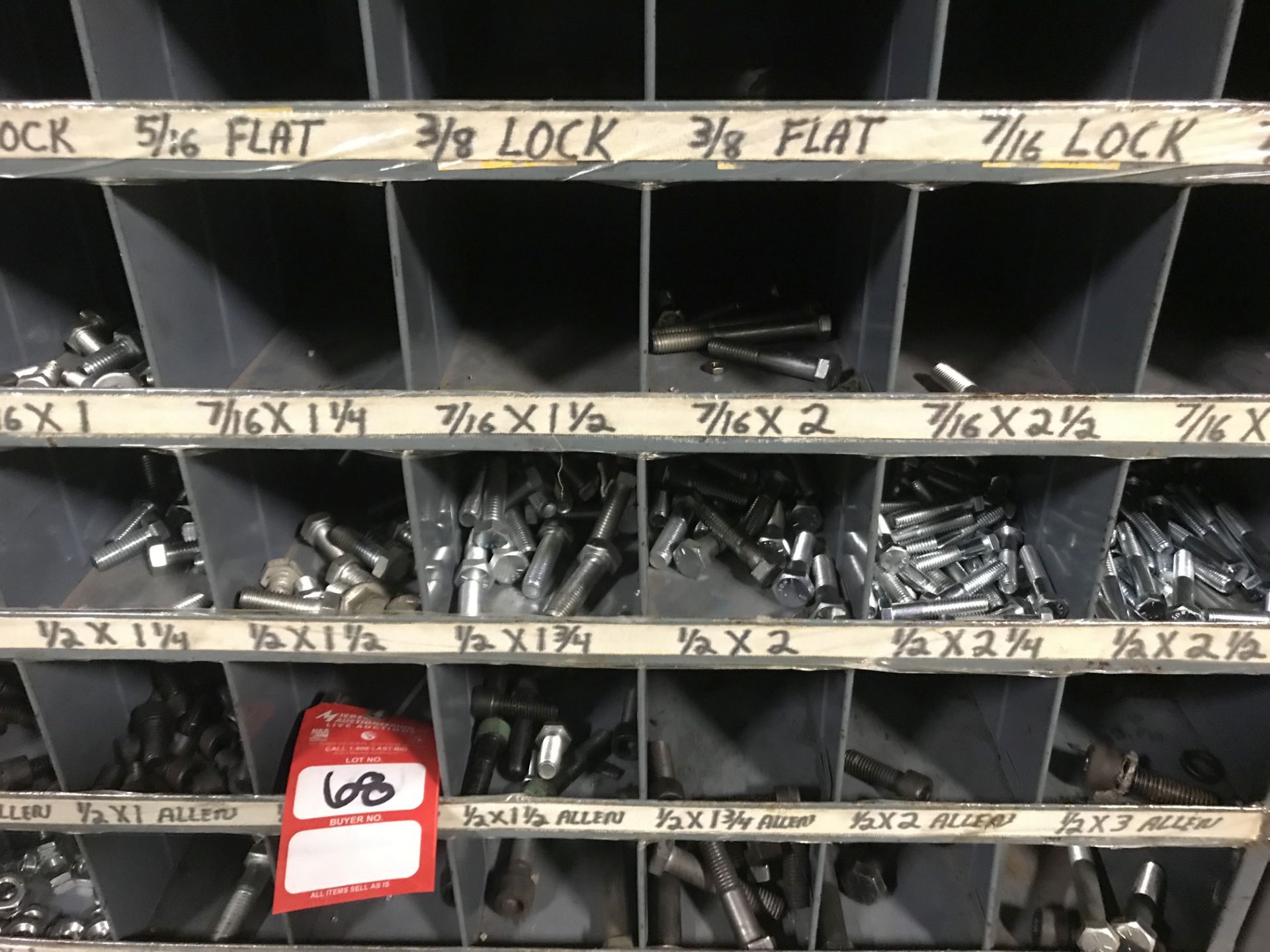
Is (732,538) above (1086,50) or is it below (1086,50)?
below

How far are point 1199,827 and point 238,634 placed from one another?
4.68 feet

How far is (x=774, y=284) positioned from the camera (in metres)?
1.44

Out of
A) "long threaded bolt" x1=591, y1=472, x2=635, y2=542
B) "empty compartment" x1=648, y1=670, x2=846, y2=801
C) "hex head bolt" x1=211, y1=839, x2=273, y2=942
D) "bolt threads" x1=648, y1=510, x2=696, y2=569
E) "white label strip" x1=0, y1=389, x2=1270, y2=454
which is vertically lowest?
"hex head bolt" x1=211, y1=839, x2=273, y2=942

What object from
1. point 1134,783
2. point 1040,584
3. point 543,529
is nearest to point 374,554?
point 543,529

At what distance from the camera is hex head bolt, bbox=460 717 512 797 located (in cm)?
131

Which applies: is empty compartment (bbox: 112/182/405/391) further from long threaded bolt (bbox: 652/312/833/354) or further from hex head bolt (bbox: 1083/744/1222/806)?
hex head bolt (bbox: 1083/744/1222/806)

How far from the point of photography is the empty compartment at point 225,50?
3.20ft

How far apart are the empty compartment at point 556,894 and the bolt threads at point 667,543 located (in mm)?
580

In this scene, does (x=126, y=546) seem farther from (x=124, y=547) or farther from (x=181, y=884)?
(x=181, y=884)

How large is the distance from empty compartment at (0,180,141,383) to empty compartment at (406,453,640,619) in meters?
0.56

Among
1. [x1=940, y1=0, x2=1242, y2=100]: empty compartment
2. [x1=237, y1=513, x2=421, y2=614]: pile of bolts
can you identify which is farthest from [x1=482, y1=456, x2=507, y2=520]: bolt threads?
[x1=940, y1=0, x2=1242, y2=100]: empty compartment

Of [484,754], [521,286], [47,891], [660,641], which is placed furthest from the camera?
[47,891]

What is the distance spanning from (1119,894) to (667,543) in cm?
102

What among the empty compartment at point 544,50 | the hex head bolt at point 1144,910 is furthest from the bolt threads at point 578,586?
the hex head bolt at point 1144,910
